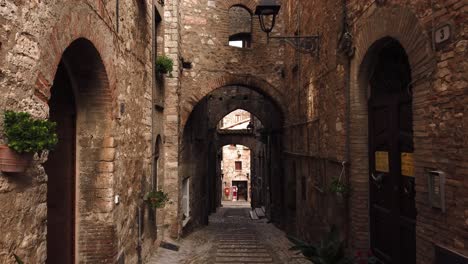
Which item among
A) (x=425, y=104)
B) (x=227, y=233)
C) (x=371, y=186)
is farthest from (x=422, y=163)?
(x=227, y=233)

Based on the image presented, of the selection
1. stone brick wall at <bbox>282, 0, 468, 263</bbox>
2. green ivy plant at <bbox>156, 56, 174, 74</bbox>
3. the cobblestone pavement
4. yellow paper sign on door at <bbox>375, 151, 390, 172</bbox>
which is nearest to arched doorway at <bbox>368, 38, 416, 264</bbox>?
yellow paper sign on door at <bbox>375, 151, 390, 172</bbox>

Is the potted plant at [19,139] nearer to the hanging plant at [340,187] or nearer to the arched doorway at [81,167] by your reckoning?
the arched doorway at [81,167]

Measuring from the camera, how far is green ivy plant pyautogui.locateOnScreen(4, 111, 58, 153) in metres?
2.15

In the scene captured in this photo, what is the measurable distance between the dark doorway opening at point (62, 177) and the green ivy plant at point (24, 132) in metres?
1.92

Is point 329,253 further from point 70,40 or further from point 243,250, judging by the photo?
point 243,250

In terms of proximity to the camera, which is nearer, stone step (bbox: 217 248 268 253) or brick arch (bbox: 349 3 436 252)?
brick arch (bbox: 349 3 436 252)

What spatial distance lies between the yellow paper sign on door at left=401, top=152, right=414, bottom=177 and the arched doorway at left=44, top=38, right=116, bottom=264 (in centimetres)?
335

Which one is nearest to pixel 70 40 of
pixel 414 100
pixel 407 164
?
pixel 414 100

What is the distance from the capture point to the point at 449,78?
Answer: 293cm

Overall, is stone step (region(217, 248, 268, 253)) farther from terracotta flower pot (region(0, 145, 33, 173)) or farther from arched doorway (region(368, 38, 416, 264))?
terracotta flower pot (region(0, 145, 33, 173))

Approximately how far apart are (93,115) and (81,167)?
2.03 feet

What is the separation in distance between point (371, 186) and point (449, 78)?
2.30 metres

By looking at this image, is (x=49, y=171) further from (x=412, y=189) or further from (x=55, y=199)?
(x=412, y=189)

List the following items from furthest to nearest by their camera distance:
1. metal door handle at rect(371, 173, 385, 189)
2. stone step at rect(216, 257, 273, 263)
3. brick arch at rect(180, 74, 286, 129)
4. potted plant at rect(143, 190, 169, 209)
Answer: brick arch at rect(180, 74, 286, 129) → stone step at rect(216, 257, 273, 263) → potted plant at rect(143, 190, 169, 209) → metal door handle at rect(371, 173, 385, 189)
